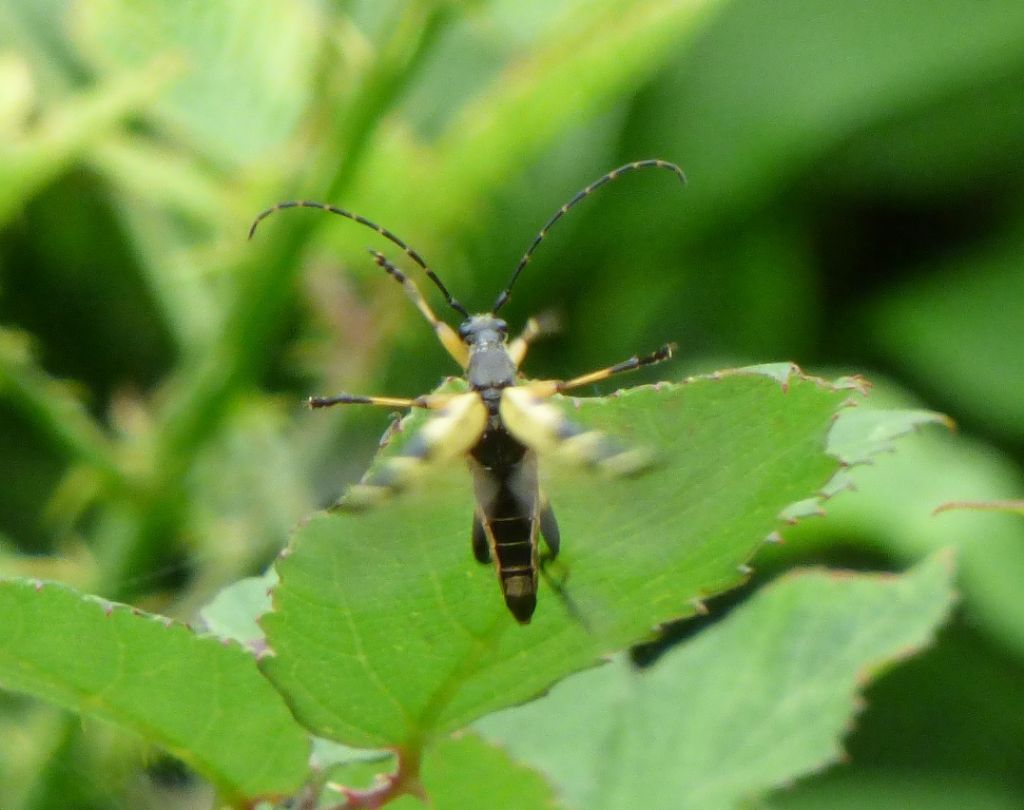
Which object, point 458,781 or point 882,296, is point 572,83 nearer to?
point 458,781

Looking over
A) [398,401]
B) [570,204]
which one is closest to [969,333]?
[570,204]

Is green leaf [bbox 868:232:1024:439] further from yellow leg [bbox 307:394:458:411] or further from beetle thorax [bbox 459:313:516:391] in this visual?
yellow leg [bbox 307:394:458:411]

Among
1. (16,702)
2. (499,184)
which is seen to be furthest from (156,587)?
(499,184)

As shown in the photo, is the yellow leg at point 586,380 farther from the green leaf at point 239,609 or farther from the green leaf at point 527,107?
the green leaf at point 527,107

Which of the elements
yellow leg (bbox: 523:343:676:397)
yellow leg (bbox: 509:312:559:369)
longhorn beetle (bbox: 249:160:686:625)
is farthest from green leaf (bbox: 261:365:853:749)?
yellow leg (bbox: 509:312:559:369)

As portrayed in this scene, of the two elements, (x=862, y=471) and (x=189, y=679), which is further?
(x=862, y=471)
